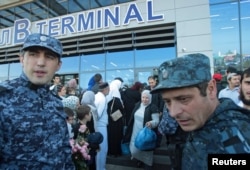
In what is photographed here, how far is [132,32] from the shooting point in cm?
1011

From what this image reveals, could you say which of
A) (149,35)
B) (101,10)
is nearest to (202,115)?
(149,35)

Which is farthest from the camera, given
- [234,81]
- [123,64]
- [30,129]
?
[123,64]

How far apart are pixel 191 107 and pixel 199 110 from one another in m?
0.03

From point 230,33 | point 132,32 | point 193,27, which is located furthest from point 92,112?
point 230,33

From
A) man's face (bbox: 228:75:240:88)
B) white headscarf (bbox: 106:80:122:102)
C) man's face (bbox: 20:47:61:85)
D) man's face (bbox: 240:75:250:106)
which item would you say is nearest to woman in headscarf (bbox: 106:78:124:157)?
white headscarf (bbox: 106:80:122:102)

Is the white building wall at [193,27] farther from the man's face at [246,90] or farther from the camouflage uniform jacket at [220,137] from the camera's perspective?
the camouflage uniform jacket at [220,137]

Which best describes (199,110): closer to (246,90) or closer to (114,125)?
(246,90)

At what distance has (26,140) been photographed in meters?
1.30

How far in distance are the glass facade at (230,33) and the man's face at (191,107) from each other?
8.47 meters

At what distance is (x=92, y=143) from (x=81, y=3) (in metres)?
10.1

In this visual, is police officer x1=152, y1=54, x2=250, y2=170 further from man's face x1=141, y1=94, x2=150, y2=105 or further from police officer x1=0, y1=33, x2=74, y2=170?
man's face x1=141, y1=94, x2=150, y2=105

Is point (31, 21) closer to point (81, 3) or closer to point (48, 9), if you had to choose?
point (48, 9)

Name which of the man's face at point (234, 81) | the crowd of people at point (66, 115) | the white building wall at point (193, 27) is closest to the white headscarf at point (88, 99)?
the crowd of people at point (66, 115)

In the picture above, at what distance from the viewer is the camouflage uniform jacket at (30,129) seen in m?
1.26
